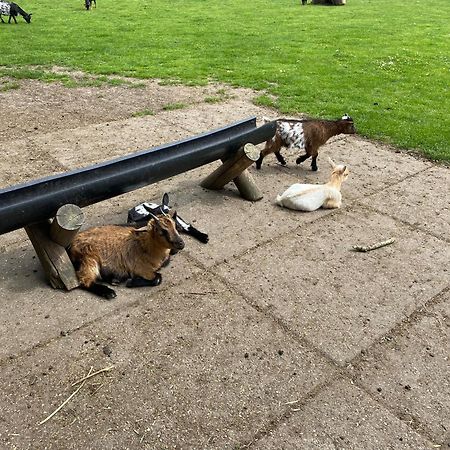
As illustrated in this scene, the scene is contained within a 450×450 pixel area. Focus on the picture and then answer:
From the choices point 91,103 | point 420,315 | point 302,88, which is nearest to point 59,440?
point 420,315

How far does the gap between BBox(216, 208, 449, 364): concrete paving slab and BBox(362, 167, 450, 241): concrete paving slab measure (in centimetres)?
23

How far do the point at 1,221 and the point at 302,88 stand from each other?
7.55 metres

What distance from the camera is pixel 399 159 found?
289 inches

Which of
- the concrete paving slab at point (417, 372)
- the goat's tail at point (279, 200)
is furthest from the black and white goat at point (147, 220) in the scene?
the concrete paving slab at point (417, 372)

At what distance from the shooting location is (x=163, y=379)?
3561mm

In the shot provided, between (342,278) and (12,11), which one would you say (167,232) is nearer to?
(342,278)

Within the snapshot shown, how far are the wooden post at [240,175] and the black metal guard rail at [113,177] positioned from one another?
10 cm

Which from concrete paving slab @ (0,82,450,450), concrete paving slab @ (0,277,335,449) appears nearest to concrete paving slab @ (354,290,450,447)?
concrete paving slab @ (0,82,450,450)

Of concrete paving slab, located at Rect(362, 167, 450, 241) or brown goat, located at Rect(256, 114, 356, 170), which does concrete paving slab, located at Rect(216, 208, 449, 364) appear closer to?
concrete paving slab, located at Rect(362, 167, 450, 241)

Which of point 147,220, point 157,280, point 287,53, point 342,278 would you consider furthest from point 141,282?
point 287,53

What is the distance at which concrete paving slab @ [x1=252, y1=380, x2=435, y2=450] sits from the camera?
315 centimetres

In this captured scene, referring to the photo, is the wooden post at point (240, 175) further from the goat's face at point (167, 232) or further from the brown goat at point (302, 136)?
the goat's face at point (167, 232)

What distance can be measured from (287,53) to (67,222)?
10908 mm

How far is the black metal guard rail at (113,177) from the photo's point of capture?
13.4 ft
